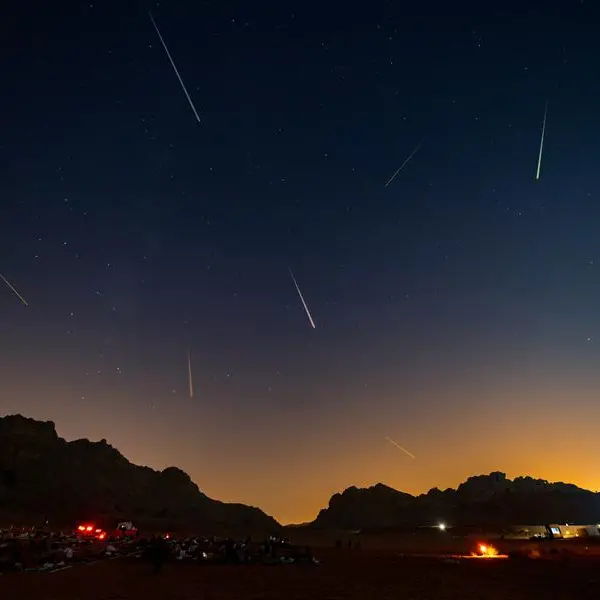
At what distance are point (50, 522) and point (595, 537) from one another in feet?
413

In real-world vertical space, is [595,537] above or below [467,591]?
above

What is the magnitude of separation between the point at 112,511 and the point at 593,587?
185 metres

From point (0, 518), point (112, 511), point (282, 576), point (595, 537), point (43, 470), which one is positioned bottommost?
point (282, 576)

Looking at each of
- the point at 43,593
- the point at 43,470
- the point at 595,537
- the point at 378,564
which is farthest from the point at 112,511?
the point at 43,593

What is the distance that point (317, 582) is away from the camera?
3325cm

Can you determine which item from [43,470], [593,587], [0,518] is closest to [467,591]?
[593,587]

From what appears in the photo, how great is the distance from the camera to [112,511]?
621ft

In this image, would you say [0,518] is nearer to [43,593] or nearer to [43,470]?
[43,470]

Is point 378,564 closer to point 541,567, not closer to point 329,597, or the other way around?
point 541,567

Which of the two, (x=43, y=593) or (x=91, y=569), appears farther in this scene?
(x=91, y=569)

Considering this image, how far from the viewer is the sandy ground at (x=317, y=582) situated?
27.2 meters

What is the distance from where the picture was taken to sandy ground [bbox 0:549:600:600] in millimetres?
27234

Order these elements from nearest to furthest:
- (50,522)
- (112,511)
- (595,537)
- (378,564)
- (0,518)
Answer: (378,564) < (595,537) < (0,518) < (50,522) < (112,511)

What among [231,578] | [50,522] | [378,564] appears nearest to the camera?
[231,578]
